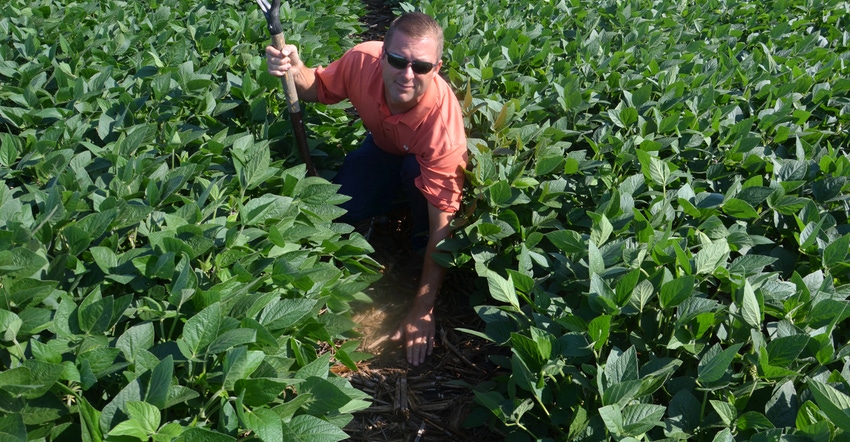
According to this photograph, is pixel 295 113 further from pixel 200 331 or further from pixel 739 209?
pixel 739 209

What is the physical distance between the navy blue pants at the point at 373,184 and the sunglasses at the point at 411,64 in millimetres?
642

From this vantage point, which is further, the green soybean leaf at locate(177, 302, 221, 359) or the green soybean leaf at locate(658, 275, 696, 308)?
the green soybean leaf at locate(658, 275, 696, 308)

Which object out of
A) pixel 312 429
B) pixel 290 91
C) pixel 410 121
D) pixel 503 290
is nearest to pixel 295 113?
pixel 290 91

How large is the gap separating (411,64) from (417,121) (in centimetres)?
34

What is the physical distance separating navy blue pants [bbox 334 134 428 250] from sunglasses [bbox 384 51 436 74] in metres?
0.64

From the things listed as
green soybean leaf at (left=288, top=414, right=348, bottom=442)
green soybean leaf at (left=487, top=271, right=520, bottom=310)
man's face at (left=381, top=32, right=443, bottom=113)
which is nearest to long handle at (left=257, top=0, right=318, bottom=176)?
man's face at (left=381, top=32, right=443, bottom=113)

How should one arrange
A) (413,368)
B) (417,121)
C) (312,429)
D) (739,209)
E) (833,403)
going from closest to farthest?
(833,403), (312,429), (739,209), (413,368), (417,121)

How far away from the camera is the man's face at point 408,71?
123 inches

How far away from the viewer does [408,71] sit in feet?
10.4

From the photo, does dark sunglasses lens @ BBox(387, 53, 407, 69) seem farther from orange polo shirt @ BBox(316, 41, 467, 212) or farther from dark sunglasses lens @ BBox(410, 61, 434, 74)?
orange polo shirt @ BBox(316, 41, 467, 212)

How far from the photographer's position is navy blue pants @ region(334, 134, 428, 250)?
3.74 m

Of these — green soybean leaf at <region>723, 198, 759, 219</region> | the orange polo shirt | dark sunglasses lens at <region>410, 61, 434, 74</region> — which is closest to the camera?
green soybean leaf at <region>723, 198, 759, 219</region>

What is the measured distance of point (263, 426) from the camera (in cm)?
180

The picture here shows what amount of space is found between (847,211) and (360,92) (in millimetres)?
2281
